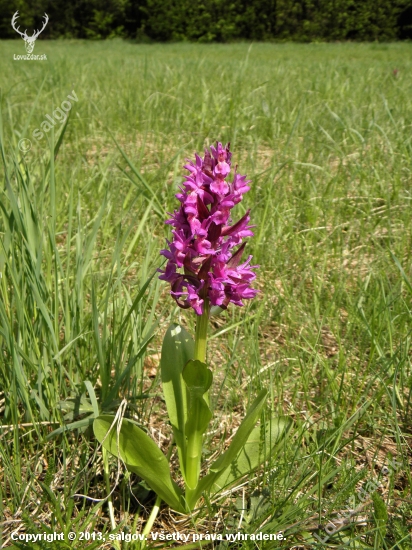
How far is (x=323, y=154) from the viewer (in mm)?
2996

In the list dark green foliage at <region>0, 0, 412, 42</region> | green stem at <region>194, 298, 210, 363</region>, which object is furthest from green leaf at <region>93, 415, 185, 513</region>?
dark green foliage at <region>0, 0, 412, 42</region>

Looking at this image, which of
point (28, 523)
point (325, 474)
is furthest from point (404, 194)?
point (28, 523)

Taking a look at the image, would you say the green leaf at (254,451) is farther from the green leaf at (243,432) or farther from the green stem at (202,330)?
the green stem at (202,330)

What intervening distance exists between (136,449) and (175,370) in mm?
176

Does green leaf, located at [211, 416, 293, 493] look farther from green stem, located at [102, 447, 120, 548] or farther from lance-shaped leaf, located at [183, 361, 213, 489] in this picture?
green stem, located at [102, 447, 120, 548]

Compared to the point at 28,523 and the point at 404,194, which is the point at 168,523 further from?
the point at 404,194

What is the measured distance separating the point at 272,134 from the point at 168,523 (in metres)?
2.63

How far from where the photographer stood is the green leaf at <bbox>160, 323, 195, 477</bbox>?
1.14 meters

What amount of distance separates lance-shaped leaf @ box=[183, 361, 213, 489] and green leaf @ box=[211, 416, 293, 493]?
9 centimetres

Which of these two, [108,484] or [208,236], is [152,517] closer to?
[108,484]

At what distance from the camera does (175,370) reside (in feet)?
3.79

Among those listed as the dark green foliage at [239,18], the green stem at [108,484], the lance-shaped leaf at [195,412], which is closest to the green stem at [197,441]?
the lance-shaped leaf at [195,412]

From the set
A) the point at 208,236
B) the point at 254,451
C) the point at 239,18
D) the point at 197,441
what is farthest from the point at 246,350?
the point at 239,18

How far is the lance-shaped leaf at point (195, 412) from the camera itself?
971mm
